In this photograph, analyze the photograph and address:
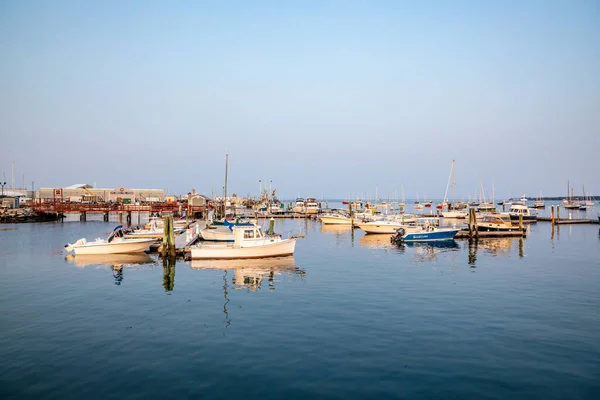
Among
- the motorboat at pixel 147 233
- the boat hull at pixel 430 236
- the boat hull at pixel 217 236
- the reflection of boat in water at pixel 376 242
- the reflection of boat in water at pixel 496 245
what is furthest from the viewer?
the boat hull at pixel 430 236

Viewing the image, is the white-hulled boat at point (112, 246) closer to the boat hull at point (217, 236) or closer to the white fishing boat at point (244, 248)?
the white fishing boat at point (244, 248)

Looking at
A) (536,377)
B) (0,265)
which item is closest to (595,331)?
(536,377)

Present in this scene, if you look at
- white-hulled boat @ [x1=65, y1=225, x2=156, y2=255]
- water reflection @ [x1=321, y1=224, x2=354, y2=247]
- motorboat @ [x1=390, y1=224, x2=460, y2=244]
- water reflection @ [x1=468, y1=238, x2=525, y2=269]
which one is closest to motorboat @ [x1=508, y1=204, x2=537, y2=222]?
water reflection @ [x1=321, y1=224, x2=354, y2=247]

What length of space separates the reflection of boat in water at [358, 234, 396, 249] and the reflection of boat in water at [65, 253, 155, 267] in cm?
2397

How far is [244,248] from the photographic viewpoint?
37000 millimetres

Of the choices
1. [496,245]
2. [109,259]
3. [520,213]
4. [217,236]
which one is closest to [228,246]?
[109,259]

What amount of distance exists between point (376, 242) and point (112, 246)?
98.2 feet

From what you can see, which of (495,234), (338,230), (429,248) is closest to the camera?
(429,248)

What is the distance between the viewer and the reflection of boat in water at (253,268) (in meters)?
28.9

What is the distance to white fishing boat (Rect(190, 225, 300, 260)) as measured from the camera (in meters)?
36.7

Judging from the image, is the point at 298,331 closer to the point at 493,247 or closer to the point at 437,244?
the point at 493,247

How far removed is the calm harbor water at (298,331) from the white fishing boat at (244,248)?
5.87 ft

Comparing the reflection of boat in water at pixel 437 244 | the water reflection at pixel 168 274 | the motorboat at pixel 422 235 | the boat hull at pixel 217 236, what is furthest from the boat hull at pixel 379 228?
the water reflection at pixel 168 274

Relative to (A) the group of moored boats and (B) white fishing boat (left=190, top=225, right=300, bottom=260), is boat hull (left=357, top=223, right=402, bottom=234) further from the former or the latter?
(B) white fishing boat (left=190, top=225, right=300, bottom=260)
